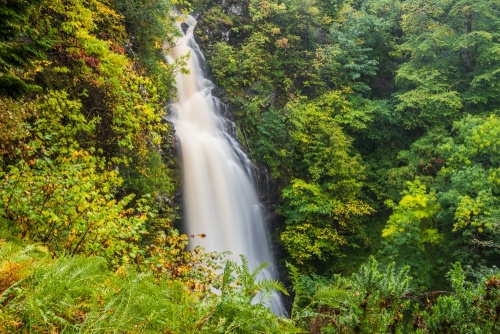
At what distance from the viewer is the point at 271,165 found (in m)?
15.5

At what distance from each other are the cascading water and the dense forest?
2.42ft

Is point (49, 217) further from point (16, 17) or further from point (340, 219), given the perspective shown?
point (340, 219)

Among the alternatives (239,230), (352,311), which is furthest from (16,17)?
(239,230)

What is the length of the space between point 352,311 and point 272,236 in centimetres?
1306

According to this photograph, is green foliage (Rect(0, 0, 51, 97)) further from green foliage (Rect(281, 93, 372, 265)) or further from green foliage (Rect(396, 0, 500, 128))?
green foliage (Rect(396, 0, 500, 128))

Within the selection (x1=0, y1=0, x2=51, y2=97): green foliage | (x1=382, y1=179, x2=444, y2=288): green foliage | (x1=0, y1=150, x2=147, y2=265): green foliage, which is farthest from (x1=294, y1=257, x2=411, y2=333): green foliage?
(x1=382, y1=179, x2=444, y2=288): green foliage

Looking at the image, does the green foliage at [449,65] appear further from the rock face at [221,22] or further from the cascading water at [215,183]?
the rock face at [221,22]

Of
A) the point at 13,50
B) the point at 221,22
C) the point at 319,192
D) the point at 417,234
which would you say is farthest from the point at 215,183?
the point at 13,50

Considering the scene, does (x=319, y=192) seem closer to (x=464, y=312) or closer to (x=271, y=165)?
(x=271, y=165)

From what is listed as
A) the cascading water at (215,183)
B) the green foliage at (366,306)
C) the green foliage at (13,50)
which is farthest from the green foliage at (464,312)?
the cascading water at (215,183)

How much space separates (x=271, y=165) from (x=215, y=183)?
302 cm

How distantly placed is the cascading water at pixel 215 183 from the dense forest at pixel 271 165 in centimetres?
74

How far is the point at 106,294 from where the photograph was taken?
1.87m

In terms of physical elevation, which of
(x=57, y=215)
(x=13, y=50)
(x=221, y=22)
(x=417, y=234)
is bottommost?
(x=417, y=234)
